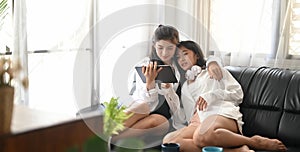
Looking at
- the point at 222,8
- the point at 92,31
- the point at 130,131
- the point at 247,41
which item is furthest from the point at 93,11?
the point at 130,131

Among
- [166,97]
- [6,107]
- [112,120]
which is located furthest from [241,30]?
[6,107]

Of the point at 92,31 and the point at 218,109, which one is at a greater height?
the point at 92,31

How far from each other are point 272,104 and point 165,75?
805 millimetres

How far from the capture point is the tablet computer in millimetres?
1945

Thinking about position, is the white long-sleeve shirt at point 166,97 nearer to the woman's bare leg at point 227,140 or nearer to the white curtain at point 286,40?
the woman's bare leg at point 227,140

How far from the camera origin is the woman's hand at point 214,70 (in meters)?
2.32

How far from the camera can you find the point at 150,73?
198 centimetres

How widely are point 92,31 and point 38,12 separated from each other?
1.40 feet

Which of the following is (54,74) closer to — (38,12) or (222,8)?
(38,12)

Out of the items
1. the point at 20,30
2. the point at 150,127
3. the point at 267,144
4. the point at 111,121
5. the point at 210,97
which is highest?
the point at 20,30

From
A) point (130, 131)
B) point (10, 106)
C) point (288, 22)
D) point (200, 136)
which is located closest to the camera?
point (10, 106)

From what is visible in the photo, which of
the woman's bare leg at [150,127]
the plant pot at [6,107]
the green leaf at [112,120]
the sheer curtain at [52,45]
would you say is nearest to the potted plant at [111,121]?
the green leaf at [112,120]

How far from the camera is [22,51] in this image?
280 cm

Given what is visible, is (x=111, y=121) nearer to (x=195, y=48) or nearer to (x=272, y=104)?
(x=195, y=48)
